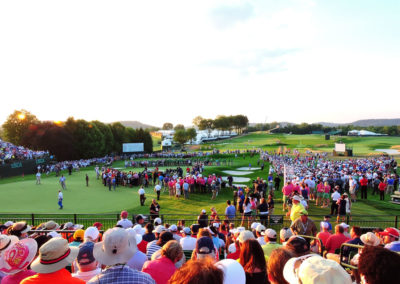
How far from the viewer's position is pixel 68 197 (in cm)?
2134

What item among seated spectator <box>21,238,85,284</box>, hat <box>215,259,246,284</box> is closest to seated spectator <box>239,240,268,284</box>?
hat <box>215,259,246,284</box>

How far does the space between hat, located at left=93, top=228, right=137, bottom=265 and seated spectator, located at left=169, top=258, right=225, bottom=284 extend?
0.95 meters

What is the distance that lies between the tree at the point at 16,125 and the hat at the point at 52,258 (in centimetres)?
7620

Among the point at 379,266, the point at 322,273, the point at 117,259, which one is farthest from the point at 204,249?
the point at 379,266

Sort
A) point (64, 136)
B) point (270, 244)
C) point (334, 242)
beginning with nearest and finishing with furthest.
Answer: point (270, 244), point (334, 242), point (64, 136)

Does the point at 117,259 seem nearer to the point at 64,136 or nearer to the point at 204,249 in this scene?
the point at 204,249

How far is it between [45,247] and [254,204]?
11.3m

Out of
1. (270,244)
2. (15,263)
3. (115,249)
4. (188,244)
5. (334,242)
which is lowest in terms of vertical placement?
(334,242)

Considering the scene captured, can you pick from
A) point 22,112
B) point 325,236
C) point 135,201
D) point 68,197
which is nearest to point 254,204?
point 325,236

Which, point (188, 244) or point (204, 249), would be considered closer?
point (204, 249)

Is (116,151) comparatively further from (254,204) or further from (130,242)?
(130,242)

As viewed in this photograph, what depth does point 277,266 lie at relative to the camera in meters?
2.77

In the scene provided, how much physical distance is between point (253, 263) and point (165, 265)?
1262 mm

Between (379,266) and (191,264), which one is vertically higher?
(191,264)
